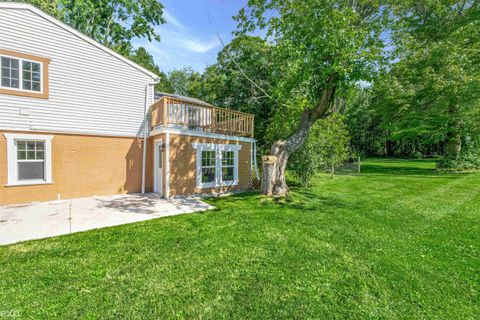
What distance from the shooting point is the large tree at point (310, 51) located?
260 inches

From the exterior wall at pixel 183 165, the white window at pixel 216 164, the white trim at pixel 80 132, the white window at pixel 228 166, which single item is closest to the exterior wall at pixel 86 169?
the white trim at pixel 80 132

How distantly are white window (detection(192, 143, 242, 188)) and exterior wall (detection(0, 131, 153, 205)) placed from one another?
236 cm

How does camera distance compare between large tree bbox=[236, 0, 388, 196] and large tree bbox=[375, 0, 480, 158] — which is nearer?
large tree bbox=[236, 0, 388, 196]

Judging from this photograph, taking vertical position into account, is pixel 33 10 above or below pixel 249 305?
above

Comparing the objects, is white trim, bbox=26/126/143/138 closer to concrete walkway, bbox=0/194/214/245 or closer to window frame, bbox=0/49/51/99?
window frame, bbox=0/49/51/99

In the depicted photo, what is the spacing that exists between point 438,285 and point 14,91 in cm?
1132

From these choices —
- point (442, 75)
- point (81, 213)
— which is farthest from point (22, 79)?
point (442, 75)

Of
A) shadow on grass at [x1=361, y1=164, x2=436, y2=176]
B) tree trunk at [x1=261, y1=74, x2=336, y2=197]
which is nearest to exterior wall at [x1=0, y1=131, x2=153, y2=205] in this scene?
tree trunk at [x1=261, y1=74, x2=336, y2=197]

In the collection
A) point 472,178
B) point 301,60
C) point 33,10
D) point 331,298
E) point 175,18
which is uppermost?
point 175,18

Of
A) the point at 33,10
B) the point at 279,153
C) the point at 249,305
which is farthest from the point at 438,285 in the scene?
the point at 33,10

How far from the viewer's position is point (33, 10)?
7082 millimetres

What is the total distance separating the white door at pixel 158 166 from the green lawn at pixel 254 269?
3.20 m

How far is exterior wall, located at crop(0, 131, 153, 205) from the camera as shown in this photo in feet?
22.9

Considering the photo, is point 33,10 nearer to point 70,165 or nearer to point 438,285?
point 70,165
